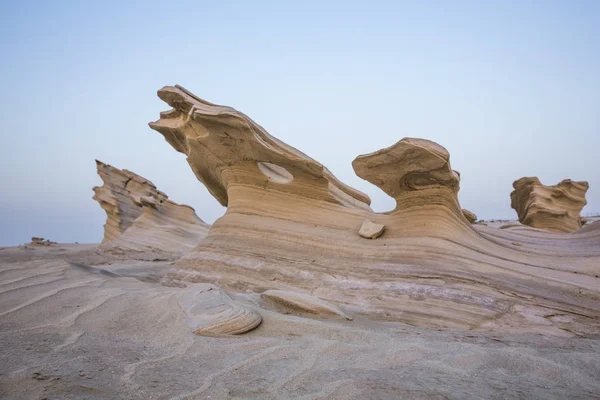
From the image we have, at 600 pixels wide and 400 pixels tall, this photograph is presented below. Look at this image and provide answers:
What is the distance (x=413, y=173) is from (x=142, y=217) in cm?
972

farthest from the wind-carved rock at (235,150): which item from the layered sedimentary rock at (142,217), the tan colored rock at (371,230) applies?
the layered sedimentary rock at (142,217)

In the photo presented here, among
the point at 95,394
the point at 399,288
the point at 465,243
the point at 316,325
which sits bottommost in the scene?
the point at 95,394

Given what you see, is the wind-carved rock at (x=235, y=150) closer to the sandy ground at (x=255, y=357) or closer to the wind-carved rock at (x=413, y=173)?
the wind-carved rock at (x=413, y=173)

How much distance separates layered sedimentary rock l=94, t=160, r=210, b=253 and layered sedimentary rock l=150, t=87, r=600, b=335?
A: 5554mm

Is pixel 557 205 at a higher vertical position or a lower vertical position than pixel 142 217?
higher

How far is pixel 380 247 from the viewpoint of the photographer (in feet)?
14.4

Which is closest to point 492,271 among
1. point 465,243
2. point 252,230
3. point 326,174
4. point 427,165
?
point 465,243

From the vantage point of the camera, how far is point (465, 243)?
13.9ft

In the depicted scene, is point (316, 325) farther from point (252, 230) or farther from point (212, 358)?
point (252, 230)

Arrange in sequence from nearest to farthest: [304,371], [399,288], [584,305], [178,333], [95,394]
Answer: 1. [95,394]
2. [304,371]
3. [178,333]
4. [584,305]
5. [399,288]

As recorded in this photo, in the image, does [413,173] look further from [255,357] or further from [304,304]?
[255,357]

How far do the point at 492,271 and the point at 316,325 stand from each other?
2043mm

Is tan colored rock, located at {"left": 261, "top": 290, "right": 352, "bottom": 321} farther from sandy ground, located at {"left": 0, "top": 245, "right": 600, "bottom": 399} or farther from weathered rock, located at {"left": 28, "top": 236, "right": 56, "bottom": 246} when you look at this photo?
weathered rock, located at {"left": 28, "top": 236, "right": 56, "bottom": 246}

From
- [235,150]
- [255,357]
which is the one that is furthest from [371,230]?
[255,357]
